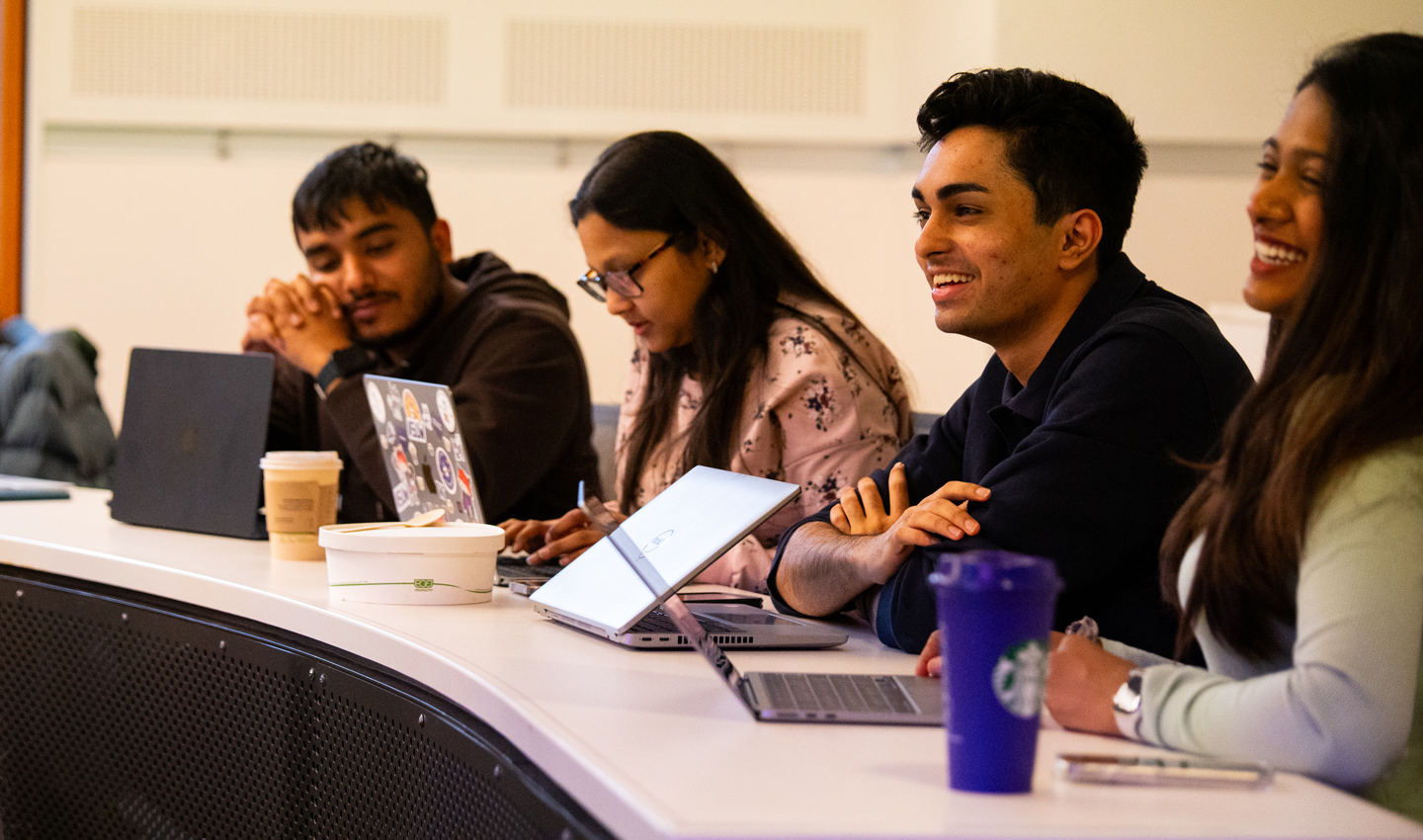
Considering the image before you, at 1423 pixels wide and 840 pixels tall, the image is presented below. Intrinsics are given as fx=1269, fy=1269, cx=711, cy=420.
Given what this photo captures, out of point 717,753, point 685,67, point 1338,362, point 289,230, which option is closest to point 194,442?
point 717,753

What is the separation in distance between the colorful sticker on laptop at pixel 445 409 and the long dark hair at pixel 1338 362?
0.95 metres

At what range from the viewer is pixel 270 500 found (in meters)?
1.70

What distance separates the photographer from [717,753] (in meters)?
0.81

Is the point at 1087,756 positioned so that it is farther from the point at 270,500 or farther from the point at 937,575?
the point at 270,500

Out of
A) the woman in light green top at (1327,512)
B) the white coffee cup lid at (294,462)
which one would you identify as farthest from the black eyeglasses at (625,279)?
the woman in light green top at (1327,512)

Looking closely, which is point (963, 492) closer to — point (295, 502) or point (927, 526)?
point (927, 526)

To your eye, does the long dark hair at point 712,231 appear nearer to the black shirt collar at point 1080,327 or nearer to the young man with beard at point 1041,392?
the young man with beard at point 1041,392

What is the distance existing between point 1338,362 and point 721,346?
113cm

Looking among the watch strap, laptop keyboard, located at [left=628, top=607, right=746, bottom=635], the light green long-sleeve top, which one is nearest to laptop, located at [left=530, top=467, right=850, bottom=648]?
laptop keyboard, located at [left=628, top=607, right=746, bottom=635]

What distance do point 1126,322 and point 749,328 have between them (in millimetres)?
760

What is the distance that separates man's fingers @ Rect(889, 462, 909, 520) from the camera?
56.7 inches

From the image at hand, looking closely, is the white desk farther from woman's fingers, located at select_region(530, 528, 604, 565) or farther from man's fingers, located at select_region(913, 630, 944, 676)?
woman's fingers, located at select_region(530, 528, 604, 565)

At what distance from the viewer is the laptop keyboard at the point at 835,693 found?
0.92 metres

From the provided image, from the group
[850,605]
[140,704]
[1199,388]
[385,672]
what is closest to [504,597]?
[385,672]
